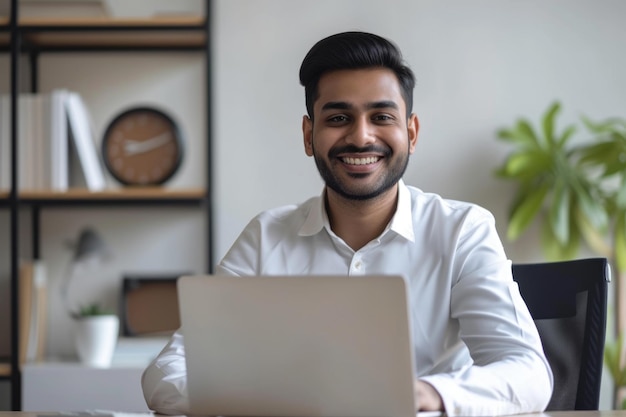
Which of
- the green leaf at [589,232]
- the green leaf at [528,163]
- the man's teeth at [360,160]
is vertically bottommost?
the green leaf at [589,232]

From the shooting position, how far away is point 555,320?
1.79 metres

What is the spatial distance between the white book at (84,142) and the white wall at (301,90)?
164 millimetres

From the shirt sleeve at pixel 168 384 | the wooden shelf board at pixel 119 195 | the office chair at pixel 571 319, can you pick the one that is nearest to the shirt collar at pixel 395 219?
the office chair at pixel 571 319

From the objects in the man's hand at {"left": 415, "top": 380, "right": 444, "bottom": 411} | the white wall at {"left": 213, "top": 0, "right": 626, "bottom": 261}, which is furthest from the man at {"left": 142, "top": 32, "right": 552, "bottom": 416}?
the white wall at {"left": 213, "top": 0, "right": 626, "bottom": 261}

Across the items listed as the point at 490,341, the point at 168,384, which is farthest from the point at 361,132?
the point at 168,384

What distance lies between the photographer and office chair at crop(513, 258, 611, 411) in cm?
174

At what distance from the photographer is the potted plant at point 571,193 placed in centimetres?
→ 292

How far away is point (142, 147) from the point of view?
302cm

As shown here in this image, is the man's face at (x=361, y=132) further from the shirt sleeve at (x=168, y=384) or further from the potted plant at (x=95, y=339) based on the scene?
the potted plant at (x=95, y=339)

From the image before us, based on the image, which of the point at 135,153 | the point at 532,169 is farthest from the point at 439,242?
the point at 135,153

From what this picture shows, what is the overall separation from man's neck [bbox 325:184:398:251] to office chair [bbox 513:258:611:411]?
30 centimetres

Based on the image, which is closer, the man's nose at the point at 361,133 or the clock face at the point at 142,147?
the man's nose at the point at 361,133

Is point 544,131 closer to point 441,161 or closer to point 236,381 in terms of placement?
point 441,161

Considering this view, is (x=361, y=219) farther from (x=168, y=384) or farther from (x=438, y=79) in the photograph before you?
(x=438, y=79)
